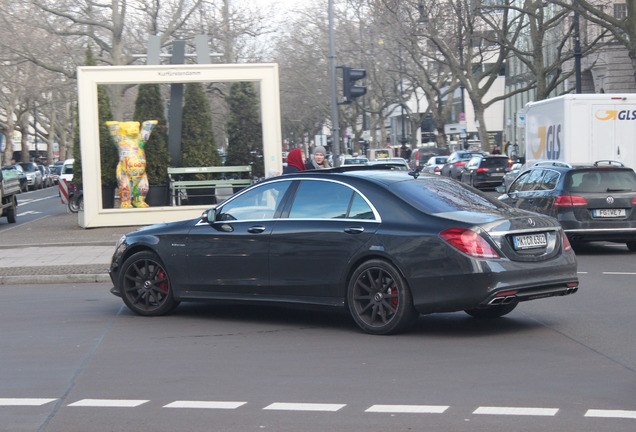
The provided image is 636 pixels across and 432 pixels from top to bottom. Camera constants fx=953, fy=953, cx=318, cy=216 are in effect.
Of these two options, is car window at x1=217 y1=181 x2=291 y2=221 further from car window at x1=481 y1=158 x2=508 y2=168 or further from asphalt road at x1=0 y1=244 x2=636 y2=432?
car window at x1=481 y1=158 x2=508 y2=168

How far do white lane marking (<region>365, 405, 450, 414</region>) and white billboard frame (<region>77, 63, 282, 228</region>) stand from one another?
16635mm

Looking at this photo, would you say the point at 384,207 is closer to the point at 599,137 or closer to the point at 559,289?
the point at 559,289

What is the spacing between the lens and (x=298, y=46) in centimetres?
6209

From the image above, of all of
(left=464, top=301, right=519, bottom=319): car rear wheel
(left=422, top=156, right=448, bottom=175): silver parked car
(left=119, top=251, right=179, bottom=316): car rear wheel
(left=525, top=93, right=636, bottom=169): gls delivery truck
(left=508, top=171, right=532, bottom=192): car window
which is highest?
(left=525, top=93, right=636, bottom=169): gls delivery truck

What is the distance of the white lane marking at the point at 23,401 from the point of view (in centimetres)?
638

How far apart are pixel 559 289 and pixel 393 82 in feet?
200

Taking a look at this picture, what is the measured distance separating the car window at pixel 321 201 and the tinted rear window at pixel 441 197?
0.49 metres

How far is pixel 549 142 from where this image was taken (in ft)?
79.7

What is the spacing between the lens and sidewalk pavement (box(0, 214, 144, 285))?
13.6m

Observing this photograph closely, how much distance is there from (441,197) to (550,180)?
8.26m

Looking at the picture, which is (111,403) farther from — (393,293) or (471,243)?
(471,243)

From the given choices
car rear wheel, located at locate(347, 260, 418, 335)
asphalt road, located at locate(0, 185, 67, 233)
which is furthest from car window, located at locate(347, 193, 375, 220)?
asphalt road, located at locate(0, 185, 67, 233)

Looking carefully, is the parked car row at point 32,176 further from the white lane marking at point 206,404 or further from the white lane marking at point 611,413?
the white lane marking at point 611,413

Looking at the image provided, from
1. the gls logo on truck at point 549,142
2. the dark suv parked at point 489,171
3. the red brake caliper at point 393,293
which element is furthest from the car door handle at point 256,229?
the dark suv parked at point 489,171
